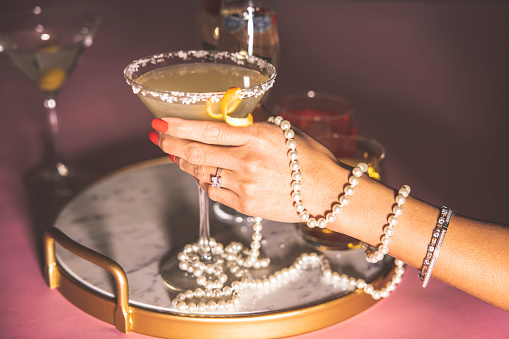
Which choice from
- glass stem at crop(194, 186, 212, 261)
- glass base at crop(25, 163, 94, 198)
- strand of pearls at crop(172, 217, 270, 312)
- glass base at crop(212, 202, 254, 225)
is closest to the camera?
strand of pearls at crop(172, 217, 270, 312)

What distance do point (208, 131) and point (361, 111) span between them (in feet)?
3.72

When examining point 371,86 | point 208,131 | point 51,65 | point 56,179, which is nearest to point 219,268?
point 208,131

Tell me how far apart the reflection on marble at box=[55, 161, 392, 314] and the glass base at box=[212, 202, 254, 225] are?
0.07 ft

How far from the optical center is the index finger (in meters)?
0.86

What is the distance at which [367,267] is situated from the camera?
3.52ft

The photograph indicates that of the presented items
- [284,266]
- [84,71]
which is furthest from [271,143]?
[84,71]

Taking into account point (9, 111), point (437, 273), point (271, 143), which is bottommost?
point (9, 111)

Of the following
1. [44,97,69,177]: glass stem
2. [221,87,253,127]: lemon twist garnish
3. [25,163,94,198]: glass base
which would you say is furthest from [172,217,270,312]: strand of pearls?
[44,97,69,177]: glass stem

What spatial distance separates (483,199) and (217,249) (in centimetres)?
68

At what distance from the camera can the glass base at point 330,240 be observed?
1.12 meters

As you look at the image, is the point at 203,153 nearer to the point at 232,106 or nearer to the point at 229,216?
the point at 232,106

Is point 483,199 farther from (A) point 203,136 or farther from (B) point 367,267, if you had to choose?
(A) point 203,136

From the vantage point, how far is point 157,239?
114 cm

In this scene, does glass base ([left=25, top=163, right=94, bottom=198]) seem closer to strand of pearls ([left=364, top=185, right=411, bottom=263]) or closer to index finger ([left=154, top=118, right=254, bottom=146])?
index finger ([left=154, top=118, right=254, bottom=146])
